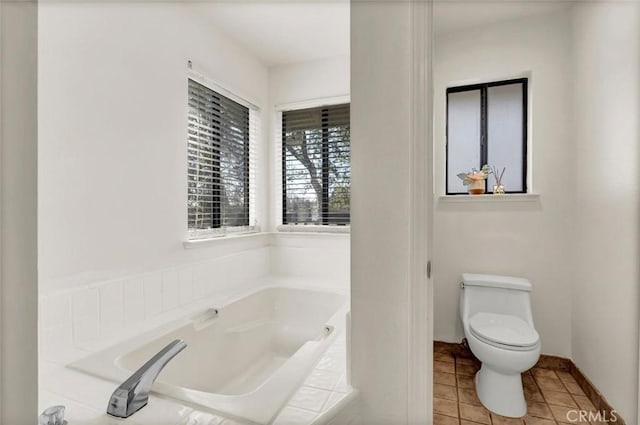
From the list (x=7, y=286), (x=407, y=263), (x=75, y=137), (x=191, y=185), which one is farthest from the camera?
(x=191, y=185)

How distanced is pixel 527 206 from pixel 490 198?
243 mm

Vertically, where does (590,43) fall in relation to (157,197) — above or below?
above

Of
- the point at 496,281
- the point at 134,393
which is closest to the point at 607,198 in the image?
the point at 496,281

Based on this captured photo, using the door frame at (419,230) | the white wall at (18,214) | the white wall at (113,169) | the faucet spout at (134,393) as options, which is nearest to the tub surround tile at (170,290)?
the white wall at (113,169)

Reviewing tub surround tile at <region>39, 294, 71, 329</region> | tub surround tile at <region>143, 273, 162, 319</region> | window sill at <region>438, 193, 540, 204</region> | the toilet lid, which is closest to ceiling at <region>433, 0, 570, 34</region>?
window sill at <region>438, 193, 540, 204</region>

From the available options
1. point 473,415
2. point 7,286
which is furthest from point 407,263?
point 473,415

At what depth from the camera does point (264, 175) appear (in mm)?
2900

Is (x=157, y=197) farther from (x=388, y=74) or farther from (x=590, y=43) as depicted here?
(x=590, y=43)

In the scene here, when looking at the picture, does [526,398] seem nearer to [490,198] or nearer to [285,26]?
[490,198]

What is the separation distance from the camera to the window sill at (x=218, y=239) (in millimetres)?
2014

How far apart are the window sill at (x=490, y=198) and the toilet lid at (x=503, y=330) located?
80 cm

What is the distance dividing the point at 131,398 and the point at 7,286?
35.3 inches

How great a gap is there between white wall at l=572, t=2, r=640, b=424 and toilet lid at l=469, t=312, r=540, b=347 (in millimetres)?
364

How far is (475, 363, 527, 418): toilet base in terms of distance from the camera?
5.80 ft
